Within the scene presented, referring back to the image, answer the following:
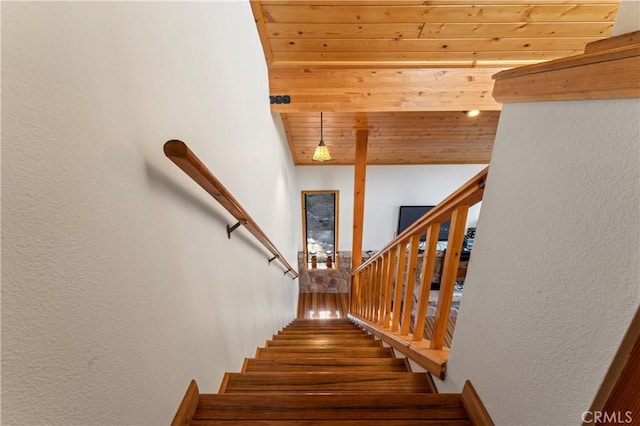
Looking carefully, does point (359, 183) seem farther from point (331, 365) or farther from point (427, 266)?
point (331, 365)

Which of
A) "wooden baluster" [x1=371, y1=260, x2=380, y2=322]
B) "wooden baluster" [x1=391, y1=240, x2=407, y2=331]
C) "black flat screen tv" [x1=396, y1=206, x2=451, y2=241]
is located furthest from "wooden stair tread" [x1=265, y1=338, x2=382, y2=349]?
"black flat screen tv" [x1=396, y1=206, x2=451, y2=241]

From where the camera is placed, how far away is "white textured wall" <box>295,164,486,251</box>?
16.5ft

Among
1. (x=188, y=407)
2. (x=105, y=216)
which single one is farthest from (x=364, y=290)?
(x=105, y=216)

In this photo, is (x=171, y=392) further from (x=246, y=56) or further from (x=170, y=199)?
(x=246, y=56)

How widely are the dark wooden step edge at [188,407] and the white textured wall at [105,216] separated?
3 cm

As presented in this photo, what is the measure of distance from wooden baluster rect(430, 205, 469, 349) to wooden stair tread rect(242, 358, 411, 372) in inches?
11.3

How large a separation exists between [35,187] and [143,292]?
323mm

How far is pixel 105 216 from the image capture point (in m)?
0.50

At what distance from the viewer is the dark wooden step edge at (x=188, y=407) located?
739 millimetres

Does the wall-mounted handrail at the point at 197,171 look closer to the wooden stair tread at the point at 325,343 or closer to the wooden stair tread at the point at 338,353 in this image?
the wooden stair tread at the point at 338,353

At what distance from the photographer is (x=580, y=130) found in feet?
1.65

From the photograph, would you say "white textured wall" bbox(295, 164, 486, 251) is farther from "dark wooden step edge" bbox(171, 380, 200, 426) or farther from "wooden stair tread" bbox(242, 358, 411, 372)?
"dark wooden step edge" bbox(171, 380, 200, 426)

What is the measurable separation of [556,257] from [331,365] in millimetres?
1155

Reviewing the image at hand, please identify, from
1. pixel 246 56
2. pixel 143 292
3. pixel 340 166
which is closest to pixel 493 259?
Answer: pixel 143 292
